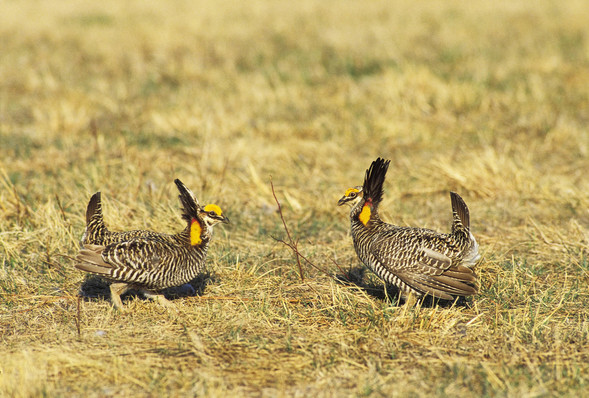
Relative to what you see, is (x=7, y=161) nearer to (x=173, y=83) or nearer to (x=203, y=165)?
(x=203, y=165)

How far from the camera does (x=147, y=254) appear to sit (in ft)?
14.2

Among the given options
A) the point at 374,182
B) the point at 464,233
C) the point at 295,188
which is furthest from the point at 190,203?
the point at 295,188

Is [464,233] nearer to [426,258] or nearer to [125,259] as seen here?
[426,258]

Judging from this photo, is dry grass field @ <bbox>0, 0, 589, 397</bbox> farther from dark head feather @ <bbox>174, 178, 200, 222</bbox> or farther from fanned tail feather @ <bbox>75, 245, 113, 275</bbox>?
dark head feather @ <bbox>174, 178, 200, 222</bbox>

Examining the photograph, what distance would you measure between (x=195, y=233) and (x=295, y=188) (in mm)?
2578

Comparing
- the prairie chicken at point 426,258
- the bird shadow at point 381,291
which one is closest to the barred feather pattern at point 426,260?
the prairie chicken at point 426,258

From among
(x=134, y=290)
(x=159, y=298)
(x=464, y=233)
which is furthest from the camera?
(x=134, y=290)

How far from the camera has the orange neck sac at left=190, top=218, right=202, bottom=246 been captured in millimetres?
4664

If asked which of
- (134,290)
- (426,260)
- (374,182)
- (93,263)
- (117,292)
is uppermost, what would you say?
(374,182)

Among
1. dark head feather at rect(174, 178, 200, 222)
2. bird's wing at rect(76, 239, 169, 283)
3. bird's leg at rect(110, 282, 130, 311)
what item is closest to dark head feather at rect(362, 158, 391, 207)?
dark head feather at rect(174, 178, 200, 222)

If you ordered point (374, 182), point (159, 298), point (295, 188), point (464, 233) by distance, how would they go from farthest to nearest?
point (295, 188)
point (374, 182)
point (159, 298)
point (464, 233)

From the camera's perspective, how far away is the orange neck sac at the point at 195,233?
4664 mm

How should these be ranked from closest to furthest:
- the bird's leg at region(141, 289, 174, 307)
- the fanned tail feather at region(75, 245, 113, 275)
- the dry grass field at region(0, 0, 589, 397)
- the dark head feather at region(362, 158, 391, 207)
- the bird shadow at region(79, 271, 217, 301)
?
the dry grass field at region(0, 0, 589, 397) → the fanned tail feather at region(75, 245, 113, 275) → the bird's leg at region(141, 289, 174, 307) → the dark head feather at region(362, 158, 391, 207) → the bird shadow at region(79, 271, 217, 301)

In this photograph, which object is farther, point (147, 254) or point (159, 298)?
point (159, 298)
